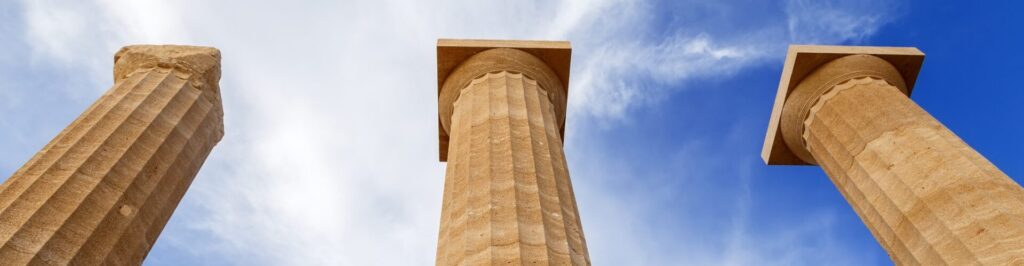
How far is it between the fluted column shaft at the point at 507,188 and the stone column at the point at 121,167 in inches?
242

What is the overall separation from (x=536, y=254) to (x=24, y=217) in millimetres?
8461

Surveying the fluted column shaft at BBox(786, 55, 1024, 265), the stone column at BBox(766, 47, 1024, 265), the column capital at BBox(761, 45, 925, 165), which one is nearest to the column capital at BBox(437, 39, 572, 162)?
the column capital at BBox(761, 45, 925, 165)

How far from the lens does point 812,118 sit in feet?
73.9

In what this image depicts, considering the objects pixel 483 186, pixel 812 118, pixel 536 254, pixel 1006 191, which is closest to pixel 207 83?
pixel 483 186

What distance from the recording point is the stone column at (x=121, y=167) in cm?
1342

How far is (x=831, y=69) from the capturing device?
22609 mm

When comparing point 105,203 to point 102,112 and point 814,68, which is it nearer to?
point 102,112

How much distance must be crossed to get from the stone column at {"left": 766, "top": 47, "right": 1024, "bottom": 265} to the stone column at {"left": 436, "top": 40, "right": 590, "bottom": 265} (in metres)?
7.10

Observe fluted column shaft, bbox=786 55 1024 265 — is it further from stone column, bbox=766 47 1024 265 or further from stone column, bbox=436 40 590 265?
stone column, bbox=436 40 590 265

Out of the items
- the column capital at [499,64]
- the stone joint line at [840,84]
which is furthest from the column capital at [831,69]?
the column capital at [499,64]

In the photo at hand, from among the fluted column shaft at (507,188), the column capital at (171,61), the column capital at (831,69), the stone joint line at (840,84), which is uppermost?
the column capital at (831,69)

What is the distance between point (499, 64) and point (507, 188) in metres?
7.60

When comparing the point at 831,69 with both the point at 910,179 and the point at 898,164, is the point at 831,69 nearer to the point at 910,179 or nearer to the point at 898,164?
the point at 898,164

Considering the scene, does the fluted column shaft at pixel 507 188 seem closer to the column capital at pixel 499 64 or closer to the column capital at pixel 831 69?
the column capital at pixel 499 64
